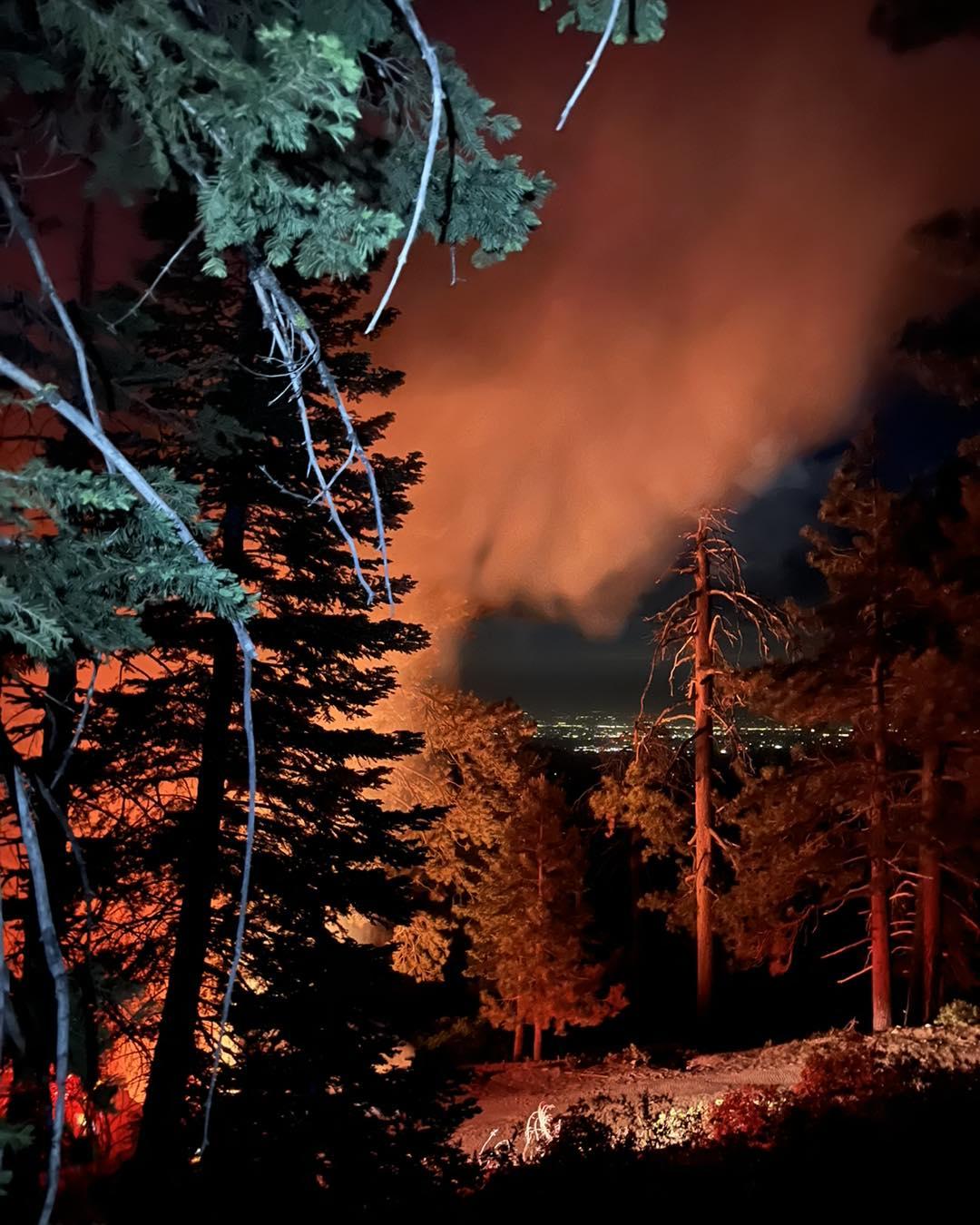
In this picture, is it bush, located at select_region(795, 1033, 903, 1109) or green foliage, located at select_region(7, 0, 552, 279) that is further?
bush, located at select_region(795, 1033, 903, 1109)

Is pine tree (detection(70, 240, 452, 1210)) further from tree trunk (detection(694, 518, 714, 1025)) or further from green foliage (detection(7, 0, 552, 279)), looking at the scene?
tree trunk (detection(694, 518, 714, 1025))

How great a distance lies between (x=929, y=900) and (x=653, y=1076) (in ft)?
20.9

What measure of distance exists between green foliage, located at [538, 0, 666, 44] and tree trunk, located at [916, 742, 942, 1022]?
1564cm

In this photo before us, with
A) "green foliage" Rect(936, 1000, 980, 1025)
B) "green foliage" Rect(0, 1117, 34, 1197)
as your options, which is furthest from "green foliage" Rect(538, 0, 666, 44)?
"green foliage" Rect(936, 1000, 980, 1025)

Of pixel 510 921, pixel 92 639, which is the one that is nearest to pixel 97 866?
pixel 92 639

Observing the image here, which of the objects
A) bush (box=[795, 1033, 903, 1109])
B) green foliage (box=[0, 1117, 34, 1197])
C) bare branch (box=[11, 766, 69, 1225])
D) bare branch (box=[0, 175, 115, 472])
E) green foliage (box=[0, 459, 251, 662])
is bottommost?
bush (box=[795, 1033, 903, 1109])

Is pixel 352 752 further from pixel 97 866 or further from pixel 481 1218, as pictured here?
pixel 481 1218

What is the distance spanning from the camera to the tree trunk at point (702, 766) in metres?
17.6

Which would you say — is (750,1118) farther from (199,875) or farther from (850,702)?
(850,702)

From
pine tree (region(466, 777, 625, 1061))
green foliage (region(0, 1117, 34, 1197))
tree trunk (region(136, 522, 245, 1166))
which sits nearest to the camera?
green foliage (region(0, 1117, 34, 1197))

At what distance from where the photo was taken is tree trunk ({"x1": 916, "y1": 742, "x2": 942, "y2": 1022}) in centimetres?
1522

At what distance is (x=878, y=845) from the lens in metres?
15.6

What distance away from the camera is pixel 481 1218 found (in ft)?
19.1

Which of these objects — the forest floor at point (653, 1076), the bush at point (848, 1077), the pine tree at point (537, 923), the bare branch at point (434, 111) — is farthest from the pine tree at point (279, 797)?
the pine tree at point (537, 923)
